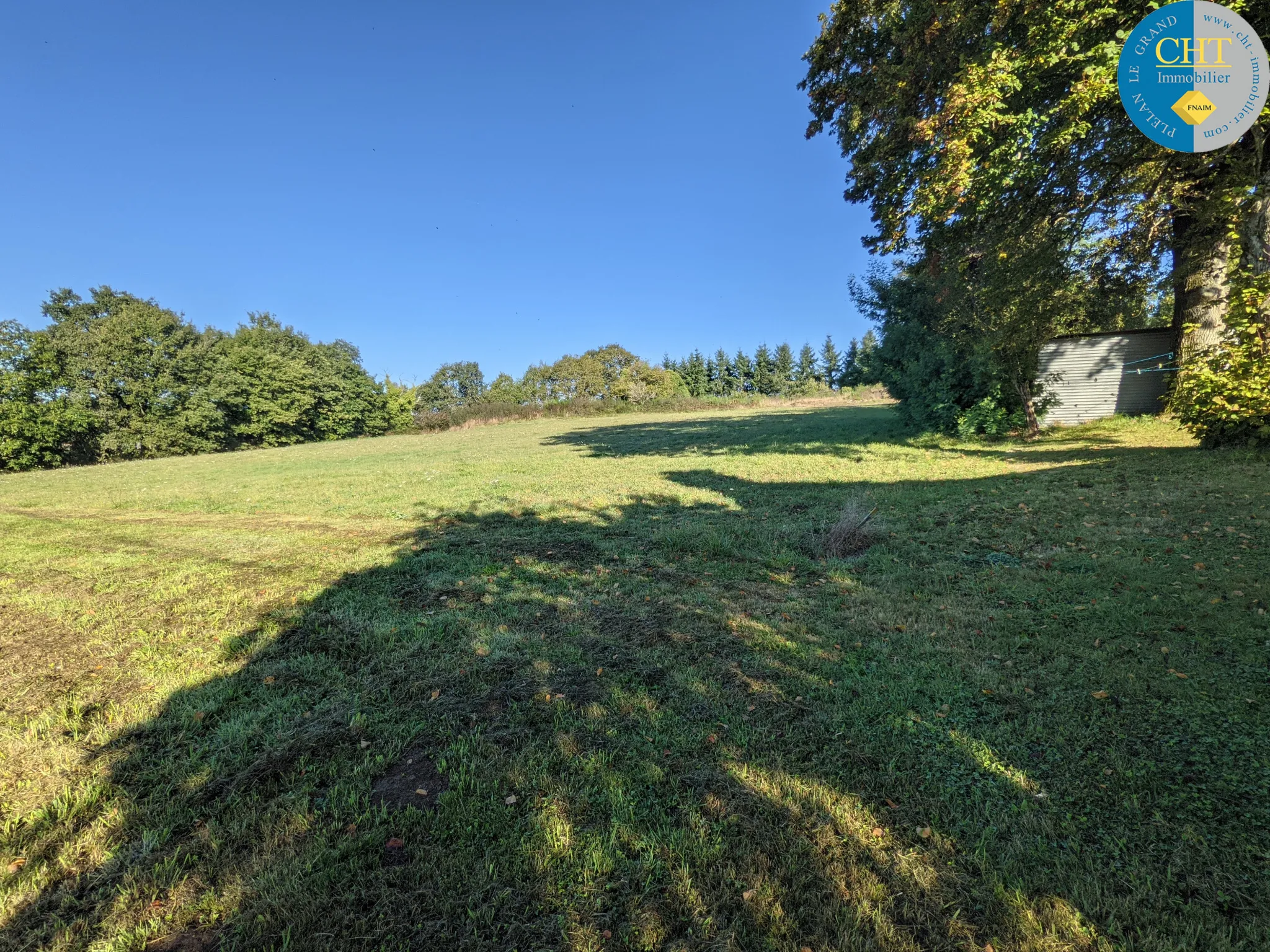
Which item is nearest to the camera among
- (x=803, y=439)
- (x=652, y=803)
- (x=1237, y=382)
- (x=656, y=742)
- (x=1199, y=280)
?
(x=652, y=803)

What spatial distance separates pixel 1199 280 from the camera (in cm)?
1103

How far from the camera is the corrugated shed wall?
45.5ft

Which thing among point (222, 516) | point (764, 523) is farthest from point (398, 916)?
point (222, 516)

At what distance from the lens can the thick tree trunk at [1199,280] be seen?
30.5ft

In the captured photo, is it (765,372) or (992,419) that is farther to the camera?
(765,372)

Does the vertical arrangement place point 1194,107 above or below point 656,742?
above

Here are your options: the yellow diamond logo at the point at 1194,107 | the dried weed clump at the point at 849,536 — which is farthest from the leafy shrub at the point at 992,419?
the dried weed clump at the point at 849,536

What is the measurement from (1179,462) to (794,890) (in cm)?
1076

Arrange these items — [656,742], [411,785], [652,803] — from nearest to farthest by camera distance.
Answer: [652,803], [411,785], [656,742]

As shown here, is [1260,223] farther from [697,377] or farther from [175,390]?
[697,377]
